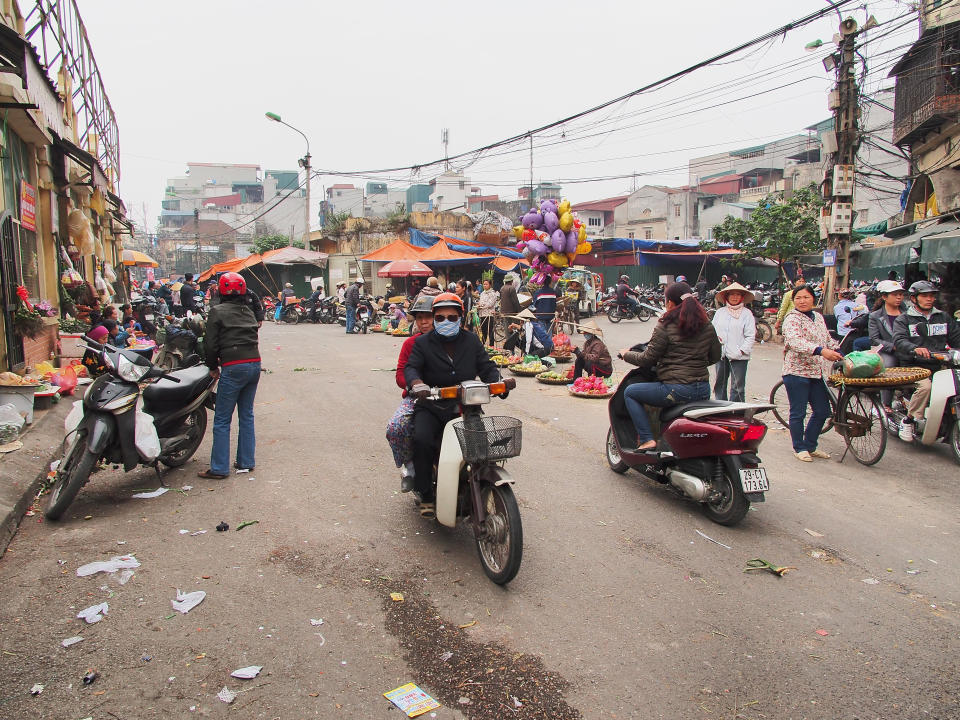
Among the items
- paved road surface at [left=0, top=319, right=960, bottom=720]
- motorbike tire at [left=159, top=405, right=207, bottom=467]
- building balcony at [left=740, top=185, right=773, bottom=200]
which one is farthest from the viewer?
building balcony at [left=740, top=185, right=773, bottom=200]

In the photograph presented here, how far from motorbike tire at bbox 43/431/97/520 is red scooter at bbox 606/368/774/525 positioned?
431cm

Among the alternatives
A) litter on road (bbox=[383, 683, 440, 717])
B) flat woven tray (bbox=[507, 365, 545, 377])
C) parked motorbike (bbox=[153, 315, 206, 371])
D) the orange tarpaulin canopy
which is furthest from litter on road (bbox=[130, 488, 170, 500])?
the orange tarpaulin canopy

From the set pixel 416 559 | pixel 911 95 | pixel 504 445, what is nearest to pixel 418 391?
pixel 504 445

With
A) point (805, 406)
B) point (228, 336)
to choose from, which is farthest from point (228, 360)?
point (805, 406)

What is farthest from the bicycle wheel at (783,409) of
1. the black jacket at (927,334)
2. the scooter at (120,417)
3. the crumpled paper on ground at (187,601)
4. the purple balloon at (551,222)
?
the purple balloon at (551,222)

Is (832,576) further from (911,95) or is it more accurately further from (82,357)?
(911,95)

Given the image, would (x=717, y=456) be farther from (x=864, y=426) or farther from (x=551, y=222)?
(x=551, y=222)

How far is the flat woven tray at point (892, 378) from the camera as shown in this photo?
19.3 feet

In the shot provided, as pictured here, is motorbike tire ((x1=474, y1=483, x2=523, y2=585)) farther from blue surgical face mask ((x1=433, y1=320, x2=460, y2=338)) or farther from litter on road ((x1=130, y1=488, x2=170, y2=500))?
litter on road ((x1=130, y1=488, x2=170, y2=500))

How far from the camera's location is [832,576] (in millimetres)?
3947

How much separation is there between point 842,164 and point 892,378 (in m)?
9.03

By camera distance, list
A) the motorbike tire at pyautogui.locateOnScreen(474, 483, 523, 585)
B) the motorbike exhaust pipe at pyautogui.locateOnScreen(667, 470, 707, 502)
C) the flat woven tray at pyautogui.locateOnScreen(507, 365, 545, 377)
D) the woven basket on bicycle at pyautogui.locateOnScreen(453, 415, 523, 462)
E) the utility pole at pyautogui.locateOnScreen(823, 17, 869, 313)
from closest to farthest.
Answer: the motorbike tire at pyautogui.locateOnScreen(474, 483, 523, 585) → the woven basket on bicycle at pyautogui.locateOnScreen(453, 415, 523, 462) → the motorbike exhaust pipe at pyautogui.locateOnScreen(667, 470, 707, 502) → the flat woven tray at pyautogui.locateOnScreen(507, 365, 545, 377) → the utility pole at pyautogui.locateOnScreen(823, 17, 869, 313)

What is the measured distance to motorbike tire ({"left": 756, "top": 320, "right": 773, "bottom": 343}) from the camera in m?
16.9

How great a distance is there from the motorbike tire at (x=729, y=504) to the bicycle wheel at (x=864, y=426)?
96.5 inches
